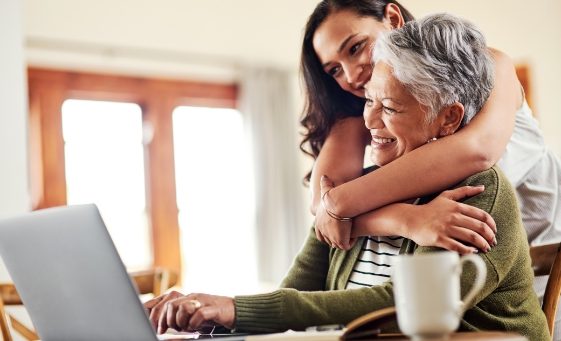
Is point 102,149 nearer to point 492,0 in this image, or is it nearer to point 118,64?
point 118,64

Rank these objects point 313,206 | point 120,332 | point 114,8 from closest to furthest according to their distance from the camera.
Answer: point 120,332
point 313,206
point 114,8

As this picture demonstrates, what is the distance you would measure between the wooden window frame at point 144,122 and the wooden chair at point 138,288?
3560 millimetres

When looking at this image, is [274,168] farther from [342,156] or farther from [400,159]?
[400,159]

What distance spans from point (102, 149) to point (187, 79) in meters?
0.98

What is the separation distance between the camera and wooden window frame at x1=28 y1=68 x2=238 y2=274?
5.94 meters

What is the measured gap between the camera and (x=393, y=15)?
196 cm

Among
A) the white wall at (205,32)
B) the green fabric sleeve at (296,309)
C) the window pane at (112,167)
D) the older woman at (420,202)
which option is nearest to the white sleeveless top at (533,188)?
the older woman at (420,202)

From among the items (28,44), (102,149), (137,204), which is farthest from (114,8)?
(137,204)

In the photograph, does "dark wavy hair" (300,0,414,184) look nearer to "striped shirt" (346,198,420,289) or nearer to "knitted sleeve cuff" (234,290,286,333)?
"striped shirt" (346,198,420,289)

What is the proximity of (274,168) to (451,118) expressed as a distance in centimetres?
543

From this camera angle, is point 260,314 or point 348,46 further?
point 348,46

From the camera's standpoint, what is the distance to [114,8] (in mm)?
5434

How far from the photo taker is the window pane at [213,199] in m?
6.58

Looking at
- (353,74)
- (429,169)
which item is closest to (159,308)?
(429,169)
